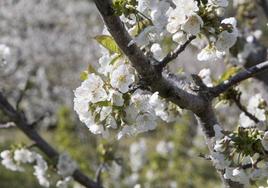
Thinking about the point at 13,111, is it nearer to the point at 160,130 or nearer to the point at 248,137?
the point at 248,137

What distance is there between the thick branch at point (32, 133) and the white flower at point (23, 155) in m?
0.13

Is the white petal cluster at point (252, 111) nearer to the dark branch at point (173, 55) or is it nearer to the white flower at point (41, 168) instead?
the dark branch at point (173, 55)

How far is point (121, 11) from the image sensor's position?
48.2 inches

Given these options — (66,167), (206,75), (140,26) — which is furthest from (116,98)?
(66,167)

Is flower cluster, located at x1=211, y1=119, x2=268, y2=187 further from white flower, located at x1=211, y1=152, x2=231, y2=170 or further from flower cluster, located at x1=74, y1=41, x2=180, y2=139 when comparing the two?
flower cluster, located at x1=74, y1=41, x2=180, y2=139

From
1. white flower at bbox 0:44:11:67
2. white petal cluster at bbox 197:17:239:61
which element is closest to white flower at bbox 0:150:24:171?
white flower at bbox 0:44:11:67

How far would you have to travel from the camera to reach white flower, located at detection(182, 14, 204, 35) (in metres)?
1.25

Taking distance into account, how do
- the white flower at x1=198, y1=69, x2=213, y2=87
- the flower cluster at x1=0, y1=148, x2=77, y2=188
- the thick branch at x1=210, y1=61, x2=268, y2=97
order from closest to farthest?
1. the thick branch at x1=210, y1=61, x2=268, y2=97
2. the white flower at x1=198, y1=69, x2=213, y2=87
3. the flower cluster at x1=0, y1=148, x2=77, y2=188

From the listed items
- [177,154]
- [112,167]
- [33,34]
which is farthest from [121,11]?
→ [33,34]

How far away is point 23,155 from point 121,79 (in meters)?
1.65

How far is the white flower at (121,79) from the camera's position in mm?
1281

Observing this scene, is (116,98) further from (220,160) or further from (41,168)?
(41,168)

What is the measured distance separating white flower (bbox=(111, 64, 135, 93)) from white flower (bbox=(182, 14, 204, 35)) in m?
0.18

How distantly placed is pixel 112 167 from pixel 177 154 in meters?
5.76
